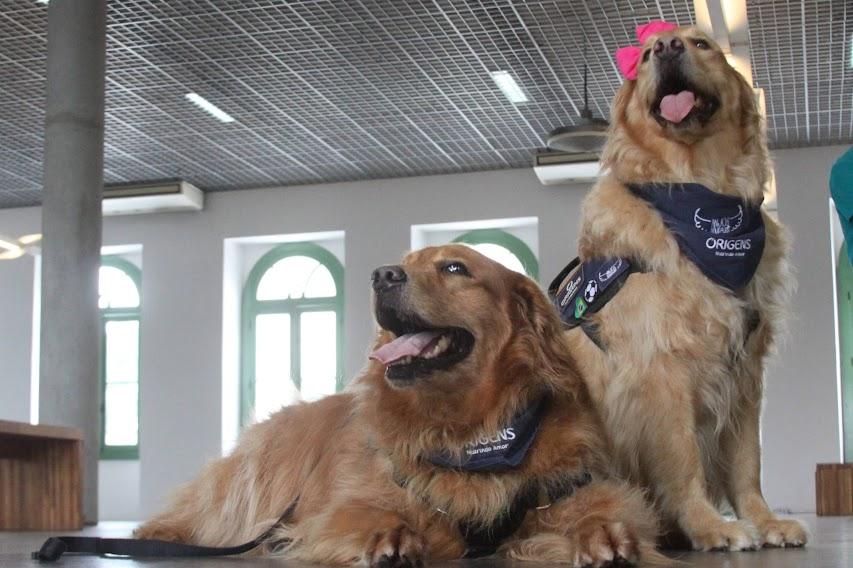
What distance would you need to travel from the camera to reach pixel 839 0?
838 centimetres

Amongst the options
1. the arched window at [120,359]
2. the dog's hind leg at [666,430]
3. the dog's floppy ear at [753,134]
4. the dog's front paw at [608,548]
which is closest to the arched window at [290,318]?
the arched window at [120,359]

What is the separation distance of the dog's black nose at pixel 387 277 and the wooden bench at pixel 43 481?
4.37 meters

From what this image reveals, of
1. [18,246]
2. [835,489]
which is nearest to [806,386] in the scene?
[835,489]

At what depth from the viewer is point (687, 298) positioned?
9.57 ft

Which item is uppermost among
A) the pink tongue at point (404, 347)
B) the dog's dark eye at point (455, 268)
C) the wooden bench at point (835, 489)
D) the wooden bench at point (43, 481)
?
the dog's dark eye at point (455, 268)

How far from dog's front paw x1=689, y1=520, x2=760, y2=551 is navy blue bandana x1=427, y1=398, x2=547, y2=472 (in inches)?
21.9

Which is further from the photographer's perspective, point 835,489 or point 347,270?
point 347,270

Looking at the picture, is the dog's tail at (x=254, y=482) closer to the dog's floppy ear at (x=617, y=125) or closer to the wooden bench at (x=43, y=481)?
the dog's floppy ear at (x=617, y=125)

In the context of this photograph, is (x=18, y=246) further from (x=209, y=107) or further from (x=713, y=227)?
(x=713, y=227)

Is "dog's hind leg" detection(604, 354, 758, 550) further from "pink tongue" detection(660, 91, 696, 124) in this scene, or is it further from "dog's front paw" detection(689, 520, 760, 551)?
"pink tongue" detection(660, 91, 696, 124)

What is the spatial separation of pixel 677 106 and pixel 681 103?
1 centimetres

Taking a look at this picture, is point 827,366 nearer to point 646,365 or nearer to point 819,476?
point 819,476

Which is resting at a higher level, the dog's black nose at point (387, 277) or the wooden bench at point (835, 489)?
the dog's black nose at point (387, 277)

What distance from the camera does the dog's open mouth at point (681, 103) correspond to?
3.05 metres
